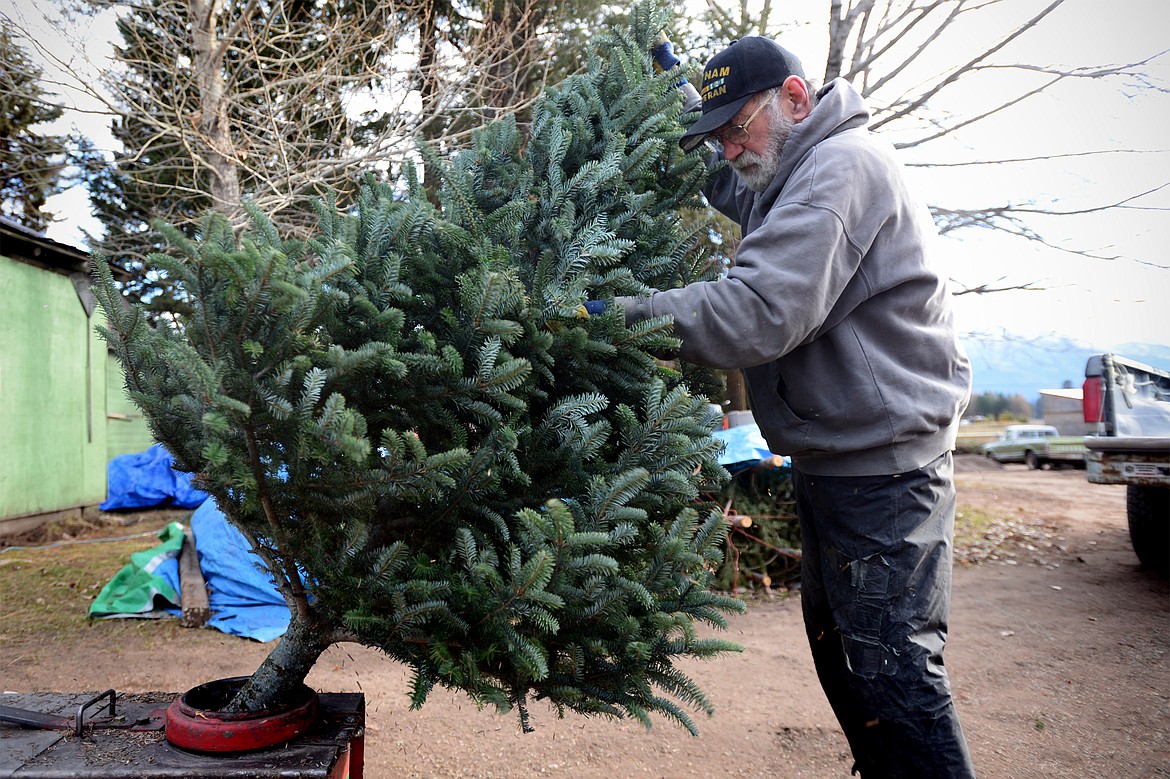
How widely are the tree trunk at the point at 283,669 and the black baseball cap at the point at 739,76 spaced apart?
2.13 m

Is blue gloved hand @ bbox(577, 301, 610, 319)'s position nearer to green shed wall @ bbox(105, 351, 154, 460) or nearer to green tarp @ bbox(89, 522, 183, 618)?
green tarp @ bbox(89, 522, 183, 618)

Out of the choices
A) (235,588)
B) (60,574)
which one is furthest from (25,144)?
(235,588)

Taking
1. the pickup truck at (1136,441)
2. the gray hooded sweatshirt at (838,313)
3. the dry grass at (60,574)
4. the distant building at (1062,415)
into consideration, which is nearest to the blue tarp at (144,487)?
the dry grass at (60,574)

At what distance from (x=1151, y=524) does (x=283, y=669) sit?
28.4 ft

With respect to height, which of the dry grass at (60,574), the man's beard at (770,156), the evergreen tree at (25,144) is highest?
the evergreen tree at (25,144)

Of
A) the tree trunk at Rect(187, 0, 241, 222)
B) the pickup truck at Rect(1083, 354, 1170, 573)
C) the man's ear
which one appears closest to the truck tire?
the pickup truck at Rect(1083, 354, 1170, 573)

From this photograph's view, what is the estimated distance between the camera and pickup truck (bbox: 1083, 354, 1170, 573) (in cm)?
661

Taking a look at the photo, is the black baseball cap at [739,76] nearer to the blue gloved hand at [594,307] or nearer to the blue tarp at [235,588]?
the blue gloved hand at [594,307]

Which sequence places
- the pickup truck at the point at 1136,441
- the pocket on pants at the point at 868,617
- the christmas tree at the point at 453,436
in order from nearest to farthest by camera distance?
the christmas tree at the point at 453,436, the pocket on pants at the point at 868,617, the pickup truck at the point at 1136,441

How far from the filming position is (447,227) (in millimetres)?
2285

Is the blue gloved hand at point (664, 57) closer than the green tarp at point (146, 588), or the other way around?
the blue gloved hand at point (664, 57)

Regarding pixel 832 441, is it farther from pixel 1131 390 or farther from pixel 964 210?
pixel 964 210

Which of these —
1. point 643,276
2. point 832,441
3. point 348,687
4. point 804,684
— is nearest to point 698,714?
point 804,684

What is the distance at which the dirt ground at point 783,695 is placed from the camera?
398cm
